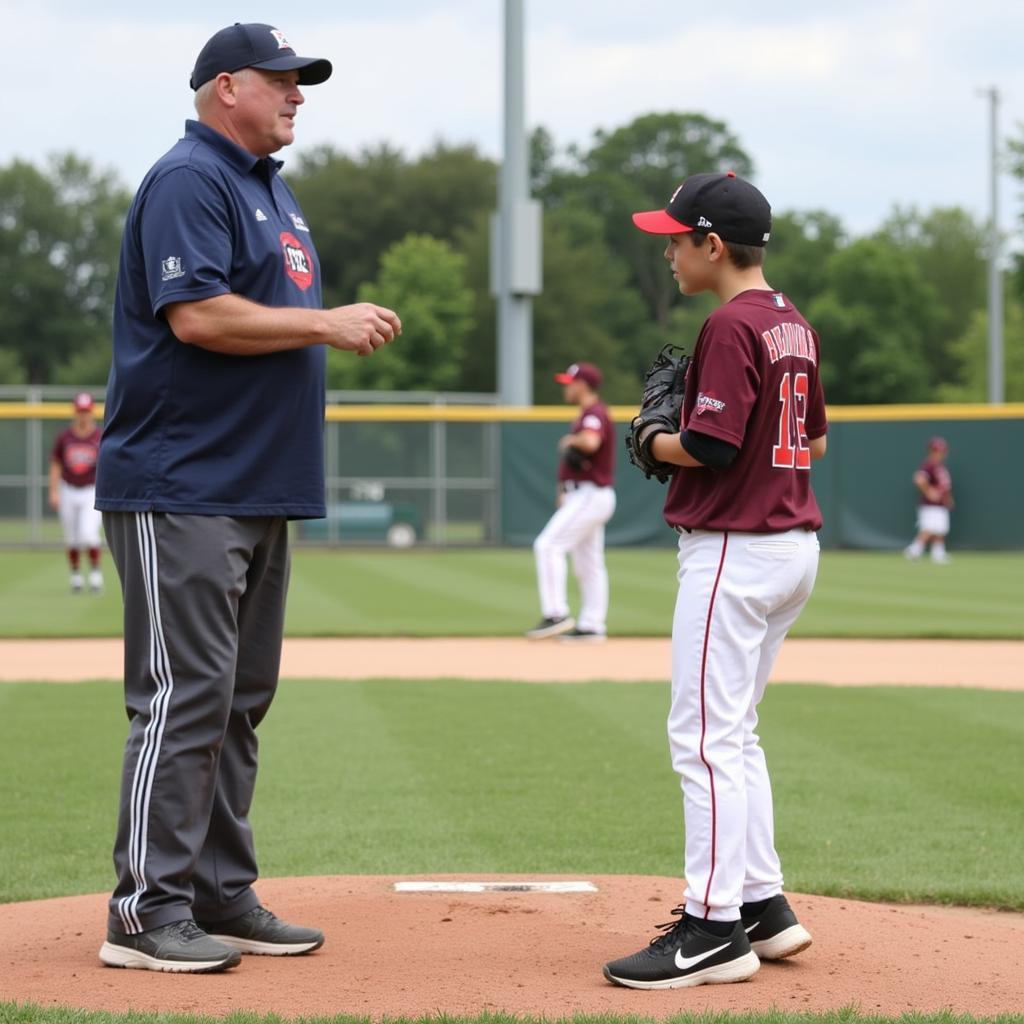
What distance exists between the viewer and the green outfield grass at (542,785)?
530 cm

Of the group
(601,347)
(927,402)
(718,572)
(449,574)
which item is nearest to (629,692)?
(718,572)

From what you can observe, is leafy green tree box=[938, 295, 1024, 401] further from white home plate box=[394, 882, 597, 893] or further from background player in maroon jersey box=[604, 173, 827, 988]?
background player in maroon jersey box=[604, 173, 827, 988]

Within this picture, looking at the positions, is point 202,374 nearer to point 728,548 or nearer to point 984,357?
point 728,548

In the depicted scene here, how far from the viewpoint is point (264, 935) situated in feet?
13.1

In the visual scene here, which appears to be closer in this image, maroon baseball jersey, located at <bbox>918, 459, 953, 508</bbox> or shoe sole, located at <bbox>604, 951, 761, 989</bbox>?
shoe sole, located at <bbox>604, 951, 761, 989</bbox>

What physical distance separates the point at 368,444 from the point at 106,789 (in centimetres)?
2124

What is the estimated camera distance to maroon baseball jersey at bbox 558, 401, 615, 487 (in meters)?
11.9

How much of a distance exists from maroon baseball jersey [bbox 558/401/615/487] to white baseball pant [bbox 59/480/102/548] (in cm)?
631

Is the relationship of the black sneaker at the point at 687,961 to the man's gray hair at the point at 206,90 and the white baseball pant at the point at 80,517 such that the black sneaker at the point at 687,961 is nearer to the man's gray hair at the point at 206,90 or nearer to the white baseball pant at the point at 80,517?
the man's gray hair at the point at 206,90

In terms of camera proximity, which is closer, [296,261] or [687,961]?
[687,961]

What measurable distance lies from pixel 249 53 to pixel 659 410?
133 cm

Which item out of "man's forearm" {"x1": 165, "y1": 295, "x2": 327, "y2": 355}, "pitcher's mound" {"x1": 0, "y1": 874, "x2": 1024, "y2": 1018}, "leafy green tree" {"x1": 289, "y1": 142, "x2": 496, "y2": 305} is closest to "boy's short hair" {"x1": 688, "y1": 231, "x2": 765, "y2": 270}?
"man's forearm" {"x1": 165, "y1": 295, "x2": 327, "y2": 355}

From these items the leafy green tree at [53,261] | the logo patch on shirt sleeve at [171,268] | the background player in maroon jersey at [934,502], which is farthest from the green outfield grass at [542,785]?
the leafy green tree at [53,261]

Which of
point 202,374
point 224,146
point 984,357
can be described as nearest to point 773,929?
point 202,374
